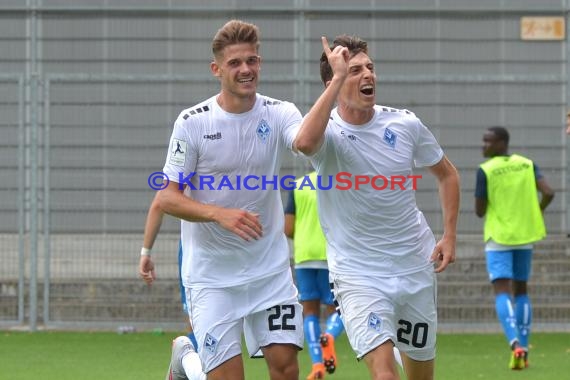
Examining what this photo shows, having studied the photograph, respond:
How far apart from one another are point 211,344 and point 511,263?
231 inches

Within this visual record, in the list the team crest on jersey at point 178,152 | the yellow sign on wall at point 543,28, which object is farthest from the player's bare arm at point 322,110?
the yellow sign on wall at point 543,28

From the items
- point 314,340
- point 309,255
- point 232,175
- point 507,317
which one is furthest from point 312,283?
point 232,175

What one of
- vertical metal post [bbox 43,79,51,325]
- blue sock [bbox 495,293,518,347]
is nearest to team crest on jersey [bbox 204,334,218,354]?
blue sock [bbox 495,293,518,347]

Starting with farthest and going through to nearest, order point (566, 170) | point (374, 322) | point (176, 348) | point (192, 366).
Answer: point (566, 170) < point (176, 348) < point (192, 366) < point (374, 322)

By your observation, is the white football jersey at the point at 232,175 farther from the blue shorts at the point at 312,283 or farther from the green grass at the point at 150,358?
the blue shorts at the point at 312,283

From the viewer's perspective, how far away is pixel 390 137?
24.4 feet

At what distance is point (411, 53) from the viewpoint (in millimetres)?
17500

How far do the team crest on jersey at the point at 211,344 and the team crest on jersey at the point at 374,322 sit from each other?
84cm

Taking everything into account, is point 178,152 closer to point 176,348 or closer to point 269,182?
point 269,182

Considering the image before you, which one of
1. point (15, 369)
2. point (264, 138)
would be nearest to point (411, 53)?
point (15, 369)

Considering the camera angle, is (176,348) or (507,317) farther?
(507,317)

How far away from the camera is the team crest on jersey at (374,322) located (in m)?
7.20

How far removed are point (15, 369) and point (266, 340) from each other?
5.58m

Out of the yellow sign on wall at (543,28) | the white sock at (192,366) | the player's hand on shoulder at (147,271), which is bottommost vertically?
the white sock at (192,366)
